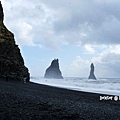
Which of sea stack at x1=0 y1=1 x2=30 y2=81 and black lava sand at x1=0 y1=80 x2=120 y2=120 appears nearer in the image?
black lava sand at x1=0 y1=80 x2=120 y2=120

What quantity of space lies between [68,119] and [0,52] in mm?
43994

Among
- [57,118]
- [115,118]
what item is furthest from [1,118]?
[115,118]

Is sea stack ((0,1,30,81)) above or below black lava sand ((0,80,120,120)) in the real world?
above

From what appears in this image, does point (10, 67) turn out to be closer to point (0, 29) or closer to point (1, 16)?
point (0, 29)

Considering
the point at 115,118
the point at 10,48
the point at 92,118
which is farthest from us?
the point at 10,48

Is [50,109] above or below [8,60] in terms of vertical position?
below

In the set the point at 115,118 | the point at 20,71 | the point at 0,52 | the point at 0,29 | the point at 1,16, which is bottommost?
the point at 115,118

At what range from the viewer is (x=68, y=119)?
10641mm

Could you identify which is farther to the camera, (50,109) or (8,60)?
(8,60)

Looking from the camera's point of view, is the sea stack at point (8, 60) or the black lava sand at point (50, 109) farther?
the sea stack at point (8, 60)

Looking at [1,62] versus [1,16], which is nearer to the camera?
[1,62]

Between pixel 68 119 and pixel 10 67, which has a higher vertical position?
pixel 10 67

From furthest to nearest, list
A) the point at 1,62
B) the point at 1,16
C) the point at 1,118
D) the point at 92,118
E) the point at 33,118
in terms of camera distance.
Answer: the point at 1,16
the point at 1,62
the point at 92,118
the point at 33,118
the point at 1,118

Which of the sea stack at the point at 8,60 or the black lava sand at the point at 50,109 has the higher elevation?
the sea stack at the point at 8,60
